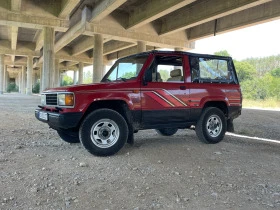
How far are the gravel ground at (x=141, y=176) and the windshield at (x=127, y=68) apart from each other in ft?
5.19

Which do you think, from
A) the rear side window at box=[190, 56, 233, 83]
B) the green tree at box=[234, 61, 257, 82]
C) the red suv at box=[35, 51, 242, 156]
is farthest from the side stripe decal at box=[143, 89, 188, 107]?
the green tree at box=[234, 61, 257, 82]

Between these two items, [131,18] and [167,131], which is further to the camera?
[131,18]

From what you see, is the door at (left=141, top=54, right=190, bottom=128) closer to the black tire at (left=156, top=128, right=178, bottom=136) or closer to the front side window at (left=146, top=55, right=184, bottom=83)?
the front side window at (left=146, top=55, right=184, bottom=83)

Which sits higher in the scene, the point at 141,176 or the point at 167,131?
the point at 167,131

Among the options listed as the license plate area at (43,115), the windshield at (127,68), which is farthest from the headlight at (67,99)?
the windshield at (127,68)

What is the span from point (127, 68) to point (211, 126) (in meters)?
2.52

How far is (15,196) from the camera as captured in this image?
313 centimetres

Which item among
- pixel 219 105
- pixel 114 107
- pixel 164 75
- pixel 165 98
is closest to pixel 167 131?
pixel 219 105

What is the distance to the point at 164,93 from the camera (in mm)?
5449

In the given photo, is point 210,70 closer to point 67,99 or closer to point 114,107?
point 114,107

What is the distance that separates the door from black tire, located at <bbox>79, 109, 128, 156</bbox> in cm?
61

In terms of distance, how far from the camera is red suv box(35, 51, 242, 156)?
4.76 metres

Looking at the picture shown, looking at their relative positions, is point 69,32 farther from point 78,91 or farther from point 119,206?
point 119,206

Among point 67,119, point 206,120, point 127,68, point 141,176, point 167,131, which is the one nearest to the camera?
point 141,176
